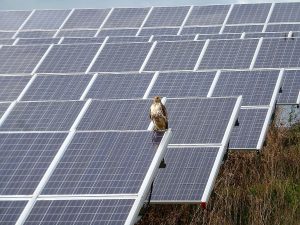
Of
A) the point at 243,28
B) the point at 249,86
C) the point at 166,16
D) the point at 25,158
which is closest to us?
the point at 25,158

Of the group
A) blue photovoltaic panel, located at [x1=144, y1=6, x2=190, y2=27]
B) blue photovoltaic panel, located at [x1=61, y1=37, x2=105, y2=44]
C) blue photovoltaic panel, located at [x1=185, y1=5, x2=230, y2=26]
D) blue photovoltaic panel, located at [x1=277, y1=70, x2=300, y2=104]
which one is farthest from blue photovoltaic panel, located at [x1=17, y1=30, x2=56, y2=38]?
blue photovoltaic panel, located at [x1=277, y1=70, x2=300, y2=104]

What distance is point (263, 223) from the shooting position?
15375mm

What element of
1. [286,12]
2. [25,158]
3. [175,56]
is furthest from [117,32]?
[25,158]

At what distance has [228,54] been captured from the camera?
23734 mm

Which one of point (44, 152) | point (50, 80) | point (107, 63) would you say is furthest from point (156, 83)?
point (44, 152)

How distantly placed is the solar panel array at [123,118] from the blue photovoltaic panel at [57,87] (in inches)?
1.2

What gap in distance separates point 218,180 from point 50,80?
5181 mm

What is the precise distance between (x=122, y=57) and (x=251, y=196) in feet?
29.2

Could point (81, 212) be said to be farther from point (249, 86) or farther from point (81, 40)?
point (81, 40)

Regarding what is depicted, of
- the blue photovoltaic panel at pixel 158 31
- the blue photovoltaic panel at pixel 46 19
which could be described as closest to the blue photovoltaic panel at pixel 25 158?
the blue photovoltaic panel at pixel 158 31

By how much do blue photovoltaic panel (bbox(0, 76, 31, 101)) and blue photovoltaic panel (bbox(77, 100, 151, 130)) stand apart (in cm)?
495

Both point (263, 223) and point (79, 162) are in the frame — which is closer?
point (79, 162)

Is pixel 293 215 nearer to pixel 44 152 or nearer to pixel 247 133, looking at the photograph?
pixel 247 133

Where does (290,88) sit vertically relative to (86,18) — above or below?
above
